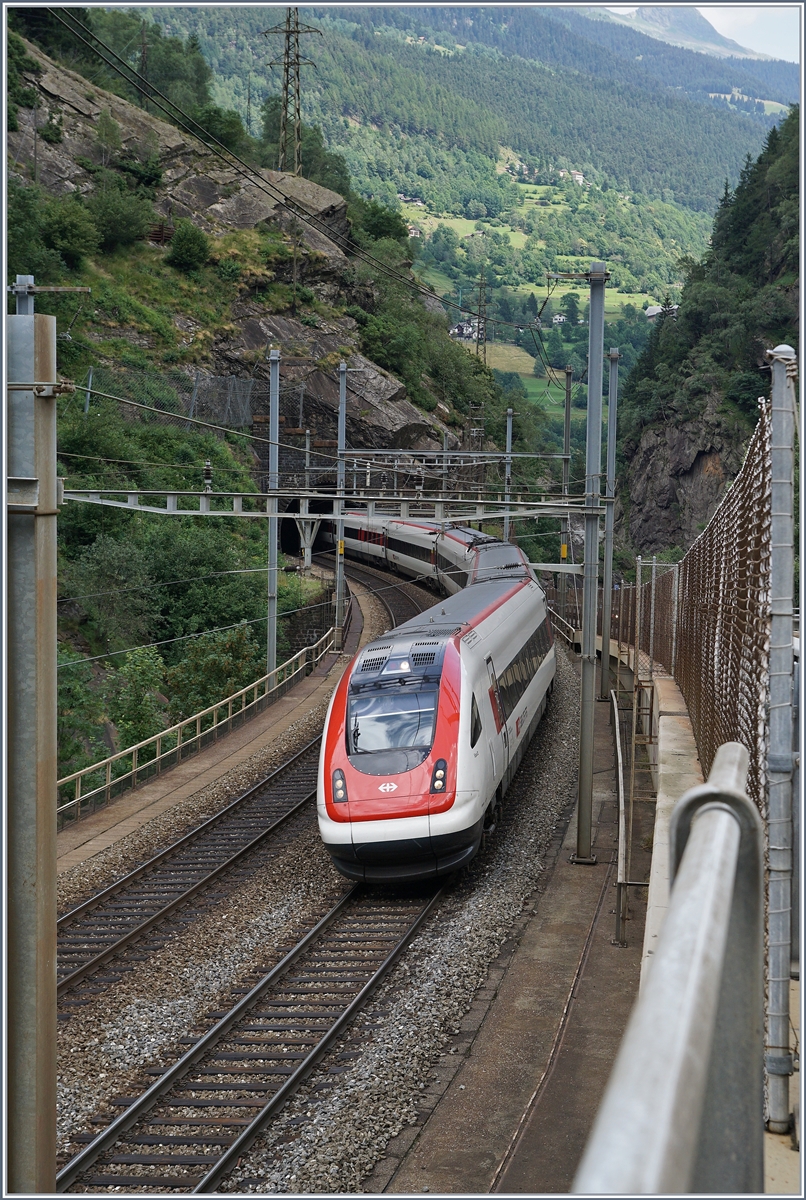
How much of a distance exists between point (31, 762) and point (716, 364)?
243 feet

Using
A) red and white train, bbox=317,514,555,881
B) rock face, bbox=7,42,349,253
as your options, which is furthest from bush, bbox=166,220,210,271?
red and white train, bbox=317,514,555,881

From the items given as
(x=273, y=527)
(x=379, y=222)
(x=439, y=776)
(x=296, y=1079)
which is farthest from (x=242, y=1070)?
(x=379, y=222)

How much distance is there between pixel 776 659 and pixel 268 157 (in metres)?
86.7

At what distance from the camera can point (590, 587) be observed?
15102mm

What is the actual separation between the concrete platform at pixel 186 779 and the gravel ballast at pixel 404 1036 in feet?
12.4

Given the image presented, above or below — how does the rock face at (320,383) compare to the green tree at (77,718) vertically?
above

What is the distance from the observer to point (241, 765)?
19.5 m

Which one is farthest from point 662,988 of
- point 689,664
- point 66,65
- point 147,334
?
point 66,65

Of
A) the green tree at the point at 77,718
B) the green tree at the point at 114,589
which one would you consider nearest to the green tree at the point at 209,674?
the green tree at the point at 77,718

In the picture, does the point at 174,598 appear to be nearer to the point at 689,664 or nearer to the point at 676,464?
the point at 689,664

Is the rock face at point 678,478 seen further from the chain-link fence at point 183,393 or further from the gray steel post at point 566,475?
the chain-link fence at point 183,393

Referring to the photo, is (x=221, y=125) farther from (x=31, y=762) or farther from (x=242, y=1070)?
(x=31, y=762)

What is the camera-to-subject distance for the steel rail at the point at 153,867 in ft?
34.9

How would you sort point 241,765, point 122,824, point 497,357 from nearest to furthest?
point 122,824, point 241,765, point 497,357
